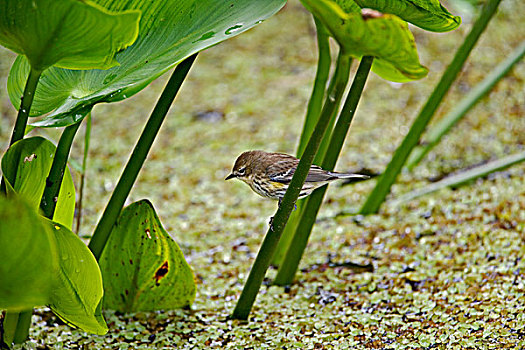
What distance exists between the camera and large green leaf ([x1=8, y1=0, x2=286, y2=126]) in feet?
3.34

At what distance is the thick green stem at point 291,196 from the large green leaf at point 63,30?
36 cm

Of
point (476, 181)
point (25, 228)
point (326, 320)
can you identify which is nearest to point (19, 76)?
point (25, 228)

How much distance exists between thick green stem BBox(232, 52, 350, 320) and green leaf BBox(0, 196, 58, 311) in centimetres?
45

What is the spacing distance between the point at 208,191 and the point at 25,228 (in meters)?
1.49

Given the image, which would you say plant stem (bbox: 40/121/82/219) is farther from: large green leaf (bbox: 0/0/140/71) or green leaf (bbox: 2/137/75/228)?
large green leaf (bbox: 0/0/140/71)

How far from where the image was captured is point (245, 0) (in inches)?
42.7

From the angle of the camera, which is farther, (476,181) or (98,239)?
(476,181)

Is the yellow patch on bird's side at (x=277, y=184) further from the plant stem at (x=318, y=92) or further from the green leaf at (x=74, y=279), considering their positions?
the green leaf at (x=74, y=279)

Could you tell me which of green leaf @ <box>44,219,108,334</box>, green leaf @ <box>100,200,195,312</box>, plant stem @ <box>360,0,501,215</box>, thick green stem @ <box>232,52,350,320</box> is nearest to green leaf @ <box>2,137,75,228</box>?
green leaf @ <box>44,219,108,334</box>

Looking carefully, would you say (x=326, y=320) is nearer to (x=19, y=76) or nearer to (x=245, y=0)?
(x=245, y=0)

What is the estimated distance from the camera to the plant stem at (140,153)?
3.63 feet

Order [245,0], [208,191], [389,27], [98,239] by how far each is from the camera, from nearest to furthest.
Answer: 1. [389,27]
2. [245,0]
3. [98,239]
4. [208,191]

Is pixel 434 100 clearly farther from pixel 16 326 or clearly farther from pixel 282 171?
pixel 16 326

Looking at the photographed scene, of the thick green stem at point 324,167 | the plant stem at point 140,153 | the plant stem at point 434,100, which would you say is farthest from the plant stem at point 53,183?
the plant stem at point 434,100
